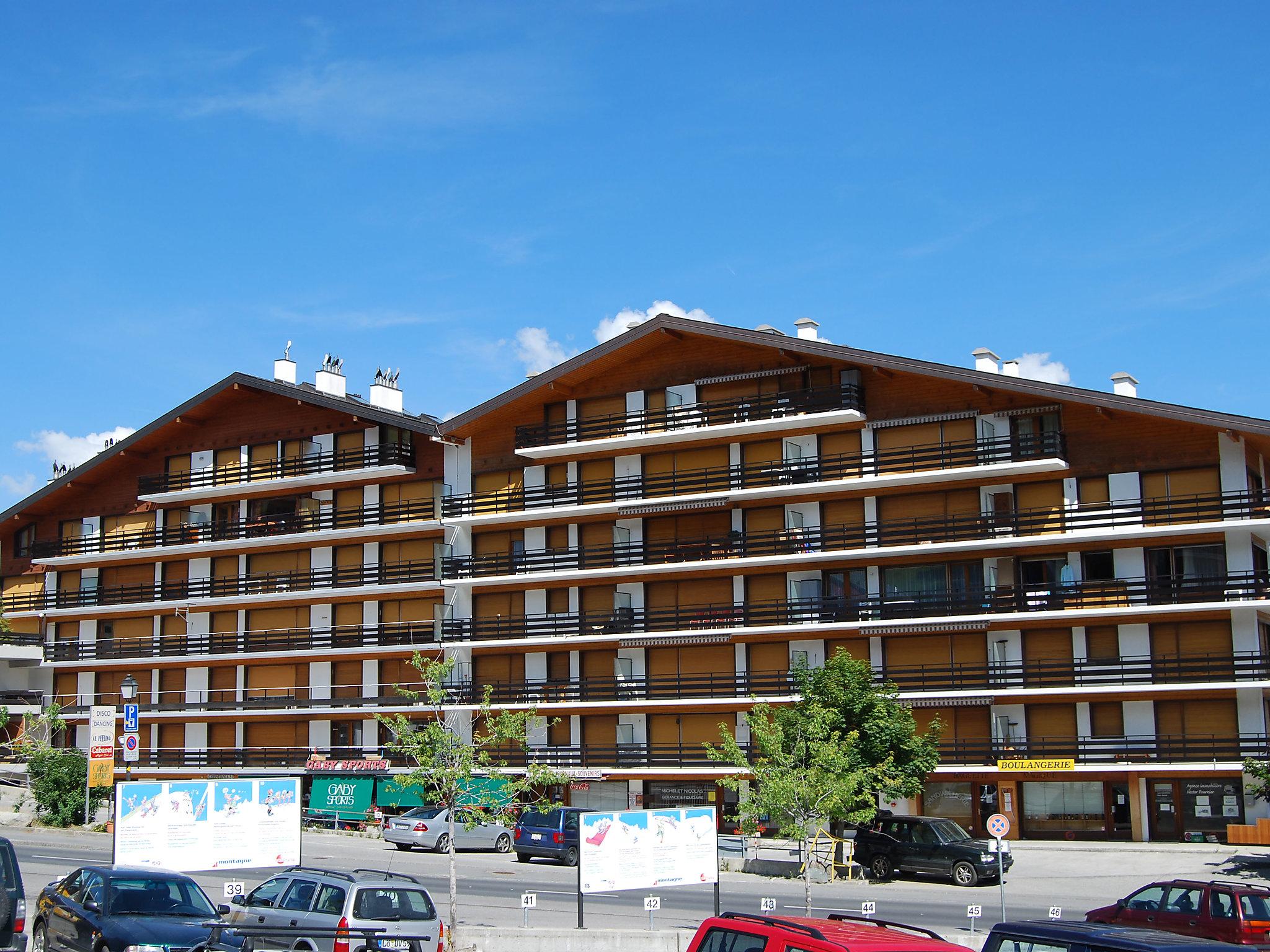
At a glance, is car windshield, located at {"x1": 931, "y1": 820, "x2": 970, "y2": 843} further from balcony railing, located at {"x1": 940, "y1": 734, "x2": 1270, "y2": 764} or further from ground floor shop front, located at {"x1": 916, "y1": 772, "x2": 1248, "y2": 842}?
balcony railing, located at {"x1": 940, "y1": 734, "x2": 1270, "y2": 764}

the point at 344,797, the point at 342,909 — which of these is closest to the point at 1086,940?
→ the point at 342,909

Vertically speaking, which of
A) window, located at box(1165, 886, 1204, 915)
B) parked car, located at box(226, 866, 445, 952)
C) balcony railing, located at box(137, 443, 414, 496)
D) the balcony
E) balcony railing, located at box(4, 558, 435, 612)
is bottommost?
window, located at box(1165, 886, 1204, 915)

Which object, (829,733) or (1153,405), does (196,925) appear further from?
(1153,405)

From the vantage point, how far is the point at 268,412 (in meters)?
61.8

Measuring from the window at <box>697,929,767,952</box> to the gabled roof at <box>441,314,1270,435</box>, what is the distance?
33437 millimetres

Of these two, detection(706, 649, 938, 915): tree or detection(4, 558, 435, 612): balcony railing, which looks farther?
detection(4, 558, 435, 612): balcony railing

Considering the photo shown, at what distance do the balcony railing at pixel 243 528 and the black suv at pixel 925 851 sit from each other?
1039 inches

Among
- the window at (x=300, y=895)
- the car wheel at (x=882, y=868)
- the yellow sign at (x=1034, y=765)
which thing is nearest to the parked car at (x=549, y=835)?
the car wheel at (x=882, y=868)

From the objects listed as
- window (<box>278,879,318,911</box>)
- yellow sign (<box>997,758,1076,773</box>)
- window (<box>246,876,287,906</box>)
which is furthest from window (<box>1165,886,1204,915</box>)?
yellow sign (<box>997,758,1076,773</box>)

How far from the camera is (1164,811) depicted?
43125 mm

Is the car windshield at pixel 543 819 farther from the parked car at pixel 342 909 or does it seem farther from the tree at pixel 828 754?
the parked car at pixel 342 909

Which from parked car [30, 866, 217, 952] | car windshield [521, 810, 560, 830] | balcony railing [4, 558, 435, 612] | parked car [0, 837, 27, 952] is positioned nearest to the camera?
parked car [0, 837, 27, 952]

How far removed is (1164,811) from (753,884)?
1567 centimetres

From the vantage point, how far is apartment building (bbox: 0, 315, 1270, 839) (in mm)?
43625
